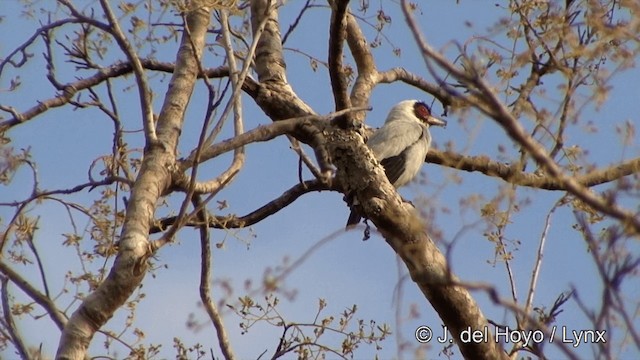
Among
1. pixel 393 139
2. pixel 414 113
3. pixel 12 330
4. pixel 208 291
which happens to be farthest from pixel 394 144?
pixel 12 330

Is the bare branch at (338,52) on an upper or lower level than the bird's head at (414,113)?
lower

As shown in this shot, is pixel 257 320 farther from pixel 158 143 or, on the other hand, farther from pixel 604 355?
pixel 604 355

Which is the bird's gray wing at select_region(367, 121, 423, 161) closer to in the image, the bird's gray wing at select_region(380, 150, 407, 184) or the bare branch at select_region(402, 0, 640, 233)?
the bird's gray wing at select_region(380, 150, 407, 184)

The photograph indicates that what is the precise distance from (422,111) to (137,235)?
17.1 ft

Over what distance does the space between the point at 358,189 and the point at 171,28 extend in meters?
1.78

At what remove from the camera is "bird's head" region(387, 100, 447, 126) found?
8781mm

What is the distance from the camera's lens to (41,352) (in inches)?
157

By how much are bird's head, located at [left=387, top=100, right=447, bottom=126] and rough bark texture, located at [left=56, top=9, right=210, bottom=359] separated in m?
3.70

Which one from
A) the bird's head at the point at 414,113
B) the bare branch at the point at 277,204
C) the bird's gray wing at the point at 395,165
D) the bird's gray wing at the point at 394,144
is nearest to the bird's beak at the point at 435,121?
the bird's head at the point at 414,113

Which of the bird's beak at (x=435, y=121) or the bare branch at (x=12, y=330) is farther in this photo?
the bird's beak at (x=435, y=121)

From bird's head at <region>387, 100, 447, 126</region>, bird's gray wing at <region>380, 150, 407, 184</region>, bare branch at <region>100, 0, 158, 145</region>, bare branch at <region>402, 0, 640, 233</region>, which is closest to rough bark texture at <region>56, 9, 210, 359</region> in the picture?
bare branch at <region>100, 0, 158, 145</region>

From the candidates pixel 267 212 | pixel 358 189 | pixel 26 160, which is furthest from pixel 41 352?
pixel 267 212

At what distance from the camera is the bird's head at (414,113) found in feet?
28.8

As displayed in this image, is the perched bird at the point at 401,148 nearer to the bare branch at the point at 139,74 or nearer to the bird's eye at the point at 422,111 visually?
the bird's eye at the point at 422,111
